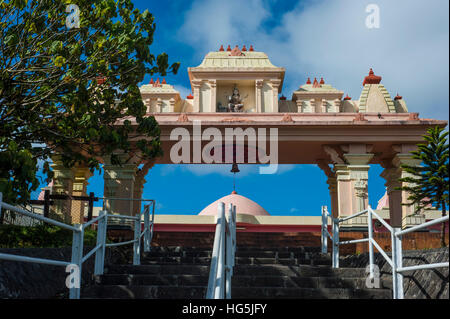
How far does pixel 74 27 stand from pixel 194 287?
5077 mm

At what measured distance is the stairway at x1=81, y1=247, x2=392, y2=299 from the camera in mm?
5867

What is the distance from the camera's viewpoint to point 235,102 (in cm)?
1596

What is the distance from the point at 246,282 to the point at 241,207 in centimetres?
1263

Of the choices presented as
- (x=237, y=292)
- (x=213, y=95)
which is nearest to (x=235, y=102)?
(x=213, y=95)

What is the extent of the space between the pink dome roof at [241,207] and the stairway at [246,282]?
10.6 meters

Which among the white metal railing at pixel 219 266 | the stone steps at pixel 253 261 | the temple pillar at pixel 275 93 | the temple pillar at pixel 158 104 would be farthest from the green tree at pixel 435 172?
the temple pillar at pixel 158 104

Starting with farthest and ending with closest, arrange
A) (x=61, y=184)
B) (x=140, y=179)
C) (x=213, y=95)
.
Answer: (x=213, y=95) < (x=140, y=179) < (x=61, y=184)

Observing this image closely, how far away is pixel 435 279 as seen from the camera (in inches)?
192

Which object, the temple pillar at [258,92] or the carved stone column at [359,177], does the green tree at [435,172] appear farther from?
the temple pillar at [258,92]

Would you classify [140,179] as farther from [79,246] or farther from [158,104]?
[79,246]

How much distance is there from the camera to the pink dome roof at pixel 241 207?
18.9 m

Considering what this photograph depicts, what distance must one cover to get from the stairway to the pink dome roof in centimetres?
1060

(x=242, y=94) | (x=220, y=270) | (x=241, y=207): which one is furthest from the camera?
(x=241, y=207)
